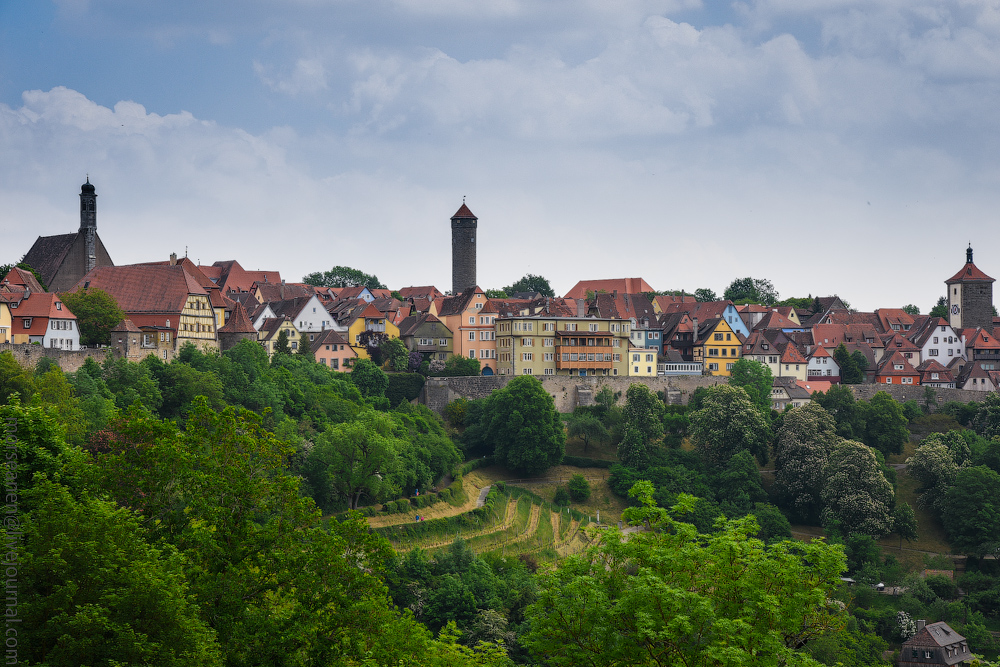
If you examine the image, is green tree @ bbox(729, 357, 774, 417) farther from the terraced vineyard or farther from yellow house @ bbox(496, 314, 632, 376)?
the terraced vineyard

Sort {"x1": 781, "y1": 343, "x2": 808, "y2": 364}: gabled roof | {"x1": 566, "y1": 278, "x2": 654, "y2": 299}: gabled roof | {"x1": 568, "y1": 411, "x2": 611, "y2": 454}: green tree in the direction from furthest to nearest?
{"x1": 566, "y1": 278, "x2": 654, "y2": 299}: gabled roof
{"x1": 781, "y1": 343, "x2": 808, "y2": 364}: gabled roof
{"x1": 568, "y1": 411, "x2": 611, "y2": 454}: green tree

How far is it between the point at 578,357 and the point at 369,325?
1572 centimetres

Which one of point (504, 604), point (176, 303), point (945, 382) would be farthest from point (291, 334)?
point (945, 382)

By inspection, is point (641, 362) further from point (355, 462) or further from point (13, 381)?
point (13, 381)

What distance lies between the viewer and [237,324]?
67.2 metres

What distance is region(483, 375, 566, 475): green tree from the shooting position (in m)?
65.3

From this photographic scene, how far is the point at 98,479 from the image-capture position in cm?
2252

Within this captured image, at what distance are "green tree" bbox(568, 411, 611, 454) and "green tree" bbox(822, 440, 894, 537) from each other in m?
14.4

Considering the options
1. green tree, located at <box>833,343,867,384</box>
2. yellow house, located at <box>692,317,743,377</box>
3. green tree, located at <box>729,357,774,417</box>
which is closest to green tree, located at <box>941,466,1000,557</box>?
green tree, located at <box>729,357,774,417</box>

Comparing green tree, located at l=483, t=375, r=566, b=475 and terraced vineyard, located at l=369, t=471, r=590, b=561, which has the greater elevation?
green tree, located at l=483, t=375, r=566, b=475

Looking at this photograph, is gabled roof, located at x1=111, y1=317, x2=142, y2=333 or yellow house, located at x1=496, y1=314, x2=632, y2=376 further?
yellow house, located at x1=496, y1=314, x2=632, y2=376

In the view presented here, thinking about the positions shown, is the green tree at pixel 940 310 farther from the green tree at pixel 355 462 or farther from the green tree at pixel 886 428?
the green tree at pixel 355 462

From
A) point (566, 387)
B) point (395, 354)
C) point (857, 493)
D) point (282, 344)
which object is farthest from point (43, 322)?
point (857, 493)

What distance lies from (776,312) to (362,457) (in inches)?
2161
